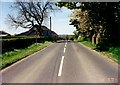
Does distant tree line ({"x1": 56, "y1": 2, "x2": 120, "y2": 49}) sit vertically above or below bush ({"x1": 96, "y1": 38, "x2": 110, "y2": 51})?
above

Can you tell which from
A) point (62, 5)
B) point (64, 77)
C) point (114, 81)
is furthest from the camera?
point (62, 5)

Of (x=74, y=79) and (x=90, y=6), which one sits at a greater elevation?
(x=90, y=6)

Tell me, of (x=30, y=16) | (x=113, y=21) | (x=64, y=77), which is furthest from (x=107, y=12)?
(x=30, y=16)

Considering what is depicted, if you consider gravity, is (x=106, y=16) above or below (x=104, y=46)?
above

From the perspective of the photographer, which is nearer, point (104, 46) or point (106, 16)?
point (104, 46)

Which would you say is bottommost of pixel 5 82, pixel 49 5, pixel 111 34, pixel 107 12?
pixel 5 82

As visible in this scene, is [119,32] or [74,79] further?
[119,32]

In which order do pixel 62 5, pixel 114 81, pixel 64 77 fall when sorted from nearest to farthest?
pixel 114 81
pixel 64 77
pixel 62 5

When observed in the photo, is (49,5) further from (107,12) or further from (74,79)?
(74,79)

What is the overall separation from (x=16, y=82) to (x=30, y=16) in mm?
71939

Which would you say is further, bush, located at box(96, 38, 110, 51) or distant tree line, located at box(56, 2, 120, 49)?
distant tree line, located at box(56, 2, 120, 49)

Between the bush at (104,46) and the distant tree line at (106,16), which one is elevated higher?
the distant tree line at (106,16)

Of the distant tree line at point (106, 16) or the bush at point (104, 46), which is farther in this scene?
the distant tree line at point (106, 16)

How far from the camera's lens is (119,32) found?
3522 centimetres
